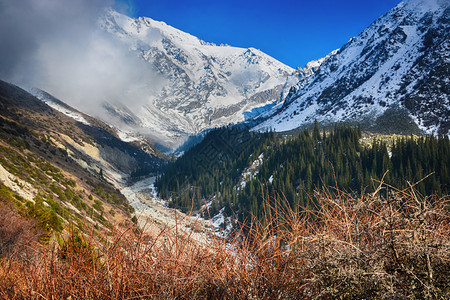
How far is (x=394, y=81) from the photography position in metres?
136

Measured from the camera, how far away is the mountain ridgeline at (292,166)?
4881 centimetres

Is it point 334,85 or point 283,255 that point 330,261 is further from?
point 334,85

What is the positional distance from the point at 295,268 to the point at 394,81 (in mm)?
166291

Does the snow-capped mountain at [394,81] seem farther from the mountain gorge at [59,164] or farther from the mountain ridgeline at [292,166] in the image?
the mountain gorge at [59,164]

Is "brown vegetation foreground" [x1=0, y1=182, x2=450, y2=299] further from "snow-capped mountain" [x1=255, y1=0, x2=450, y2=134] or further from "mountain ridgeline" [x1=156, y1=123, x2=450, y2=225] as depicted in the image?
"snow-capped mountain" [x1=255, y1=0, x2=450, y2=134]

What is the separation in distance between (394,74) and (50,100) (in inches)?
7858

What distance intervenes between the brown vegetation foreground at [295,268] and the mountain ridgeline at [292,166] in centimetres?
2291

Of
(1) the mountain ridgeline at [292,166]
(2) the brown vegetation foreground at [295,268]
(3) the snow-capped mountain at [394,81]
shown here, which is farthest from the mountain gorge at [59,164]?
(3) the snow-capped mountain at [394,81]

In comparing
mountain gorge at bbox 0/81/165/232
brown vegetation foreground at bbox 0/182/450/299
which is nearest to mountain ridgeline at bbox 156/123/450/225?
mountain gorge at bbox 0/81/165/232

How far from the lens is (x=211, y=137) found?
12900 cm

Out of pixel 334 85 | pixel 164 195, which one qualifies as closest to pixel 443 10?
pixel 334 85

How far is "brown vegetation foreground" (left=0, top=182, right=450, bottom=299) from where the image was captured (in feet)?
5.64

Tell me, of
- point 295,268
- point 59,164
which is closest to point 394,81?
point 59,164

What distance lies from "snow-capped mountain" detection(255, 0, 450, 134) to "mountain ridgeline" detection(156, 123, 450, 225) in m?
38.9
